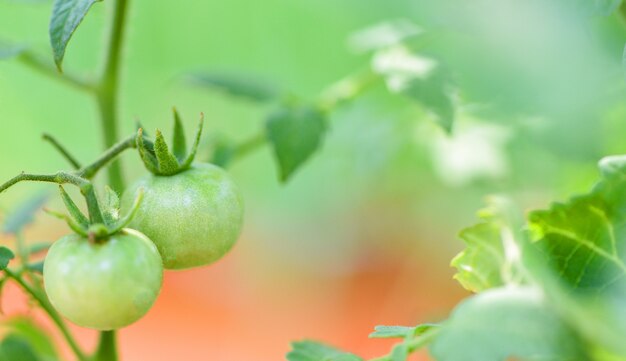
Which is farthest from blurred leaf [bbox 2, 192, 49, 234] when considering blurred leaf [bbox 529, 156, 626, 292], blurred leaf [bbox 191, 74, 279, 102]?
blurred leaf [bbox 529, 156, 626, 292]

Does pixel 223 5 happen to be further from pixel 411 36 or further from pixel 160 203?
pixel 160 203

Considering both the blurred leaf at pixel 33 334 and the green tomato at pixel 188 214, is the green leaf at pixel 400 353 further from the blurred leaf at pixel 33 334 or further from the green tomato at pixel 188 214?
the blurred leaf at pixel 33 334

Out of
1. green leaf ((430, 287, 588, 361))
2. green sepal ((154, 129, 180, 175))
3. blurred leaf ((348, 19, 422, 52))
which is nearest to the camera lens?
green leaf ((430, 287, 588, 361))

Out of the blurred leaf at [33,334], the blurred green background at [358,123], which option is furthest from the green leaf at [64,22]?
the blurred leaf at [33,334]

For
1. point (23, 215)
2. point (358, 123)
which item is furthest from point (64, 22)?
point (358, 123)

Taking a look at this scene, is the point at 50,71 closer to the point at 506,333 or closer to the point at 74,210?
the point at 74,210

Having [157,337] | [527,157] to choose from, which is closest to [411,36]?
[527,157]

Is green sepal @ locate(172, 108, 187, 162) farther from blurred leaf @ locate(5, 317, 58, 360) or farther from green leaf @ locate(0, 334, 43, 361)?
blurred leaf @ locate(5, 317, 58, 360)
